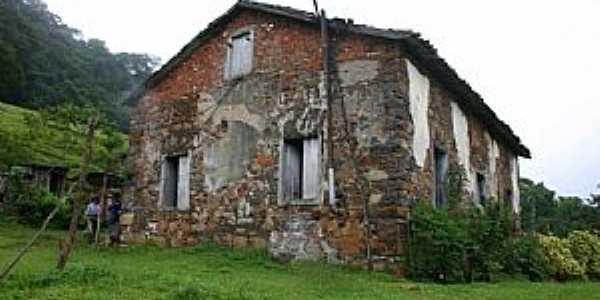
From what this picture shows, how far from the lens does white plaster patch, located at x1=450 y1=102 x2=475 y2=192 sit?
16.2m

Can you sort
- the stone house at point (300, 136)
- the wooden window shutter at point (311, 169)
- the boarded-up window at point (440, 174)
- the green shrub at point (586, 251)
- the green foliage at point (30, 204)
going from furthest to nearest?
the green foliage at point (30, 204), the green shrub at point (586, 251), the boarded-up window at point (440, 174), the wooden window shutter at point (311, 169), the stone house at point (300, 136)

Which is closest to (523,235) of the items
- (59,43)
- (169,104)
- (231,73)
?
(231,73)

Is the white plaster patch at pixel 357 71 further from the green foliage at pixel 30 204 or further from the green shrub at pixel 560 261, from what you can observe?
the green foliage at pixel 30 204

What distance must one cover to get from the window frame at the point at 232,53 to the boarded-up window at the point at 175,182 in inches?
91.0

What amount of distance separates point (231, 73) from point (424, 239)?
6487 millimetres

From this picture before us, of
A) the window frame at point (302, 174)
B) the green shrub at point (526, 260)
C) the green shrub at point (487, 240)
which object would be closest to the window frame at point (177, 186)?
the window frame at point (302, 174)

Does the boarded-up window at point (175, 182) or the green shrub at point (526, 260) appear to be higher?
the boarded-up window at point (175, 182)

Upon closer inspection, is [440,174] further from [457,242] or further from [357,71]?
[457,242]

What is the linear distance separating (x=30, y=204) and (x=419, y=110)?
51.3 ft

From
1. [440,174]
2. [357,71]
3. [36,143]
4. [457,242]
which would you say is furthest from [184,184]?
[36,143]

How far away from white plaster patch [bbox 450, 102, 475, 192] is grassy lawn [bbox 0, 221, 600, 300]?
4156 mm

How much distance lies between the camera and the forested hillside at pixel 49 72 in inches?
1633

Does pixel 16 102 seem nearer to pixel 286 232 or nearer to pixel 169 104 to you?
pixel 169 104

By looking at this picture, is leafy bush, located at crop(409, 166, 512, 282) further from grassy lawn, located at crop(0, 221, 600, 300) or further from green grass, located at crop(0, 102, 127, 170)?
green grass, located at crop(0, 102, 127, 170)
